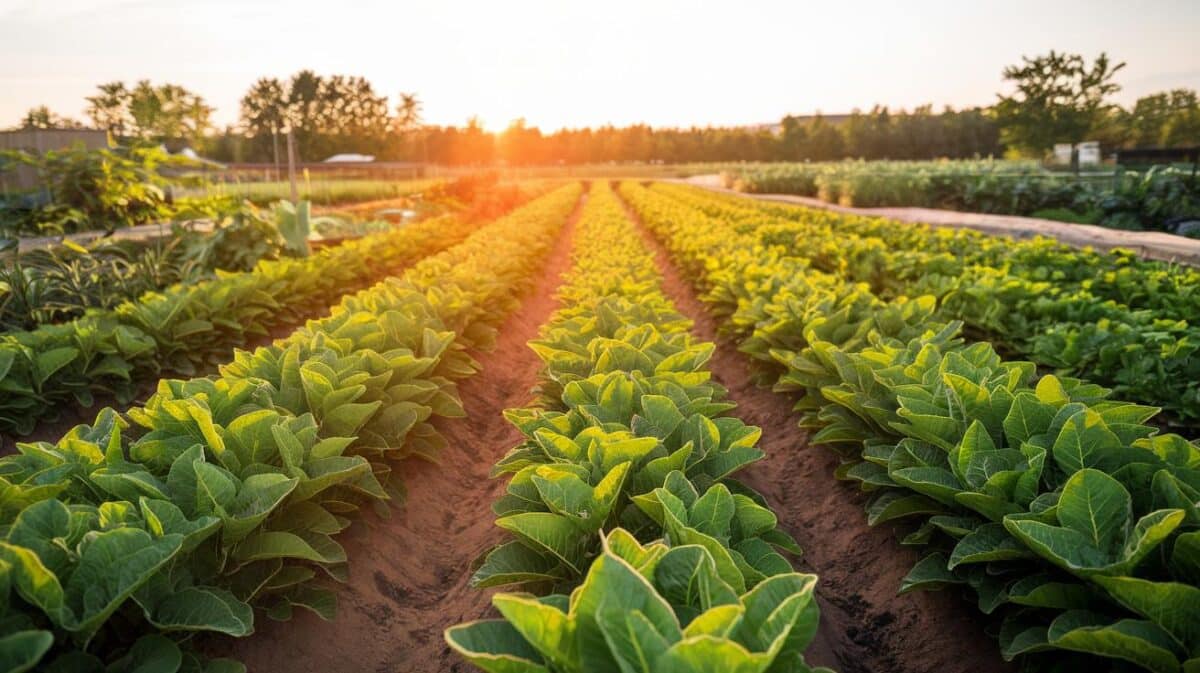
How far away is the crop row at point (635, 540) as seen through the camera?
4.39 ft

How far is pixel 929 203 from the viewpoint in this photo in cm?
2086

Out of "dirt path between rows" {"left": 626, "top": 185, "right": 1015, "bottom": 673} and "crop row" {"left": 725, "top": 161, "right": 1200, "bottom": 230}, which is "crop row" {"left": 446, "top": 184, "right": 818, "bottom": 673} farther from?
"crop row" {"left": 725, "top": 161, "right": 1200, "bottom": 230}

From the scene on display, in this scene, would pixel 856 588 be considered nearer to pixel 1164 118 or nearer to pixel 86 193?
pixel 86 193

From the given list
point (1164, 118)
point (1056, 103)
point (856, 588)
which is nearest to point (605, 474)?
point (856, 588)

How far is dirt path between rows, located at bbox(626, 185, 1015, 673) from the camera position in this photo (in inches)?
96.3

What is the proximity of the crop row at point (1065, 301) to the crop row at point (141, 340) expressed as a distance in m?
5.44

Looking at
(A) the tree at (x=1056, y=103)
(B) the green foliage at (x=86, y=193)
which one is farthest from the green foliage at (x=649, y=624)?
(A) the tree at (x=1056, y=103)

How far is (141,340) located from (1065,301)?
6424 mm

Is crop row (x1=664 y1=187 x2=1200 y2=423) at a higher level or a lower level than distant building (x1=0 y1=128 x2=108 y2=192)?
lower

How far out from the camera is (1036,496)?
2043 mm

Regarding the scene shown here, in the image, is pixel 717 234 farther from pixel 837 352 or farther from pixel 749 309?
pixel 837 352

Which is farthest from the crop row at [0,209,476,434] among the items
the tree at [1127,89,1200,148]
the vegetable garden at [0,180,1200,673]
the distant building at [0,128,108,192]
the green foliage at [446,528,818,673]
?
the tree at [1127,89,1200,148]

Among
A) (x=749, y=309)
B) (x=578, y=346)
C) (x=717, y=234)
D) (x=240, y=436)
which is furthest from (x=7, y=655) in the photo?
(x=717, y=234)

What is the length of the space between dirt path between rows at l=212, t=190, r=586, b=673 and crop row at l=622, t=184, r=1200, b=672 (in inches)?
66.6
